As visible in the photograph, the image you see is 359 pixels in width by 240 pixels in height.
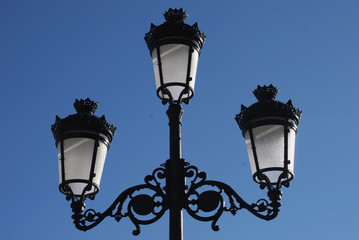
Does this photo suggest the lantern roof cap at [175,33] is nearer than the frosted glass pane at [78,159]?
No

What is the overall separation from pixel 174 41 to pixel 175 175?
1.37 meters

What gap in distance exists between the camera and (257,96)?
21.2ft

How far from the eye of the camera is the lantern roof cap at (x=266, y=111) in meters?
6.15

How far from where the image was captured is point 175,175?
5.94m

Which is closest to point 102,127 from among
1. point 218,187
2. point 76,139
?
point 76,139

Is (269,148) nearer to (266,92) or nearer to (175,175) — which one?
(266,92)

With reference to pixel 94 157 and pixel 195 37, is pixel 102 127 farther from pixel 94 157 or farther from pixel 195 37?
pixel 195 37

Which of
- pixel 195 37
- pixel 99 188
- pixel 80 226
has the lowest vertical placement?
pixel 80 226

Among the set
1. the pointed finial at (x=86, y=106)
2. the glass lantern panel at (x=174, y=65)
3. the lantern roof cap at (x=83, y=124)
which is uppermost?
the glass lantern panel at (x=174, y=65)

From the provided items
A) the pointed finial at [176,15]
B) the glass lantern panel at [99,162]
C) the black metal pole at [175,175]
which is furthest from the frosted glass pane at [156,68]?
the glass lantern panel at [99,162]

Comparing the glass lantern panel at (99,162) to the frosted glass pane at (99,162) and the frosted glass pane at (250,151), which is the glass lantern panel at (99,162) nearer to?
the frosted glass pane at (99,162)

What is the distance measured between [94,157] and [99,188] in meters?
0.31

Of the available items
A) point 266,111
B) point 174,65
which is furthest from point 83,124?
point 266,111

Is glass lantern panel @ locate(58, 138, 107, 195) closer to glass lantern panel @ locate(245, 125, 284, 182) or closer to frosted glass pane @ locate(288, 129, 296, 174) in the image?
glass lantern panel @ locate(245, 125, 284, 182)
